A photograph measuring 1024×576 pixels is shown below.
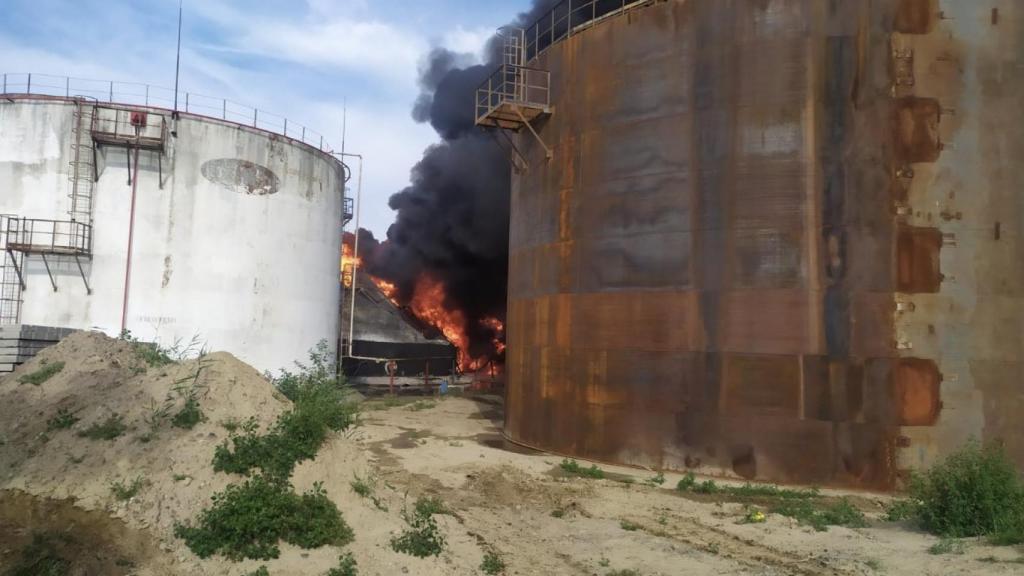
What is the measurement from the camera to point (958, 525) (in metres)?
10.0

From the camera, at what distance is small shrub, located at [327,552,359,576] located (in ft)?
27.2

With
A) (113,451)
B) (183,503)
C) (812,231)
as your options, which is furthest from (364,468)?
(812,231)

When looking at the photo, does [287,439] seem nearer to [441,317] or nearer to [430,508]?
[430,508]

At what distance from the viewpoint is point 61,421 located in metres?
10.5

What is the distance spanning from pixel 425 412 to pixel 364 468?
17.5 m

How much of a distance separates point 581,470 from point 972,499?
731 cm

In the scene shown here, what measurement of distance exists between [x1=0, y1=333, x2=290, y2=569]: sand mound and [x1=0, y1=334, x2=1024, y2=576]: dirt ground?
0.9 inches

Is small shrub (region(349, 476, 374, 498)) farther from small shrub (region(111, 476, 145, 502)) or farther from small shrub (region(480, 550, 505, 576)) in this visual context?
small shrub (region(111, 476, 145, 502))

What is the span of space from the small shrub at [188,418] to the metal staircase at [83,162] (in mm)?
16201

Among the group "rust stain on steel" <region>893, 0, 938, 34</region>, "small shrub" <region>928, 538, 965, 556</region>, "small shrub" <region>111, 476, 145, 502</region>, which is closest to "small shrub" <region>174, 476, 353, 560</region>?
"small shrub" <region>111, 476, 145, 502</region>

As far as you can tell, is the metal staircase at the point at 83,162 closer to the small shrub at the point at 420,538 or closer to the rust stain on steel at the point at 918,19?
the small shrub at the point at 420,538

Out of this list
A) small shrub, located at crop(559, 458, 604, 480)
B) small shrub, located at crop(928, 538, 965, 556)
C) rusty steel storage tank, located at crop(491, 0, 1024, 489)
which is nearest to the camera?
small shrub, located at crop(928, 538, 965, 556)

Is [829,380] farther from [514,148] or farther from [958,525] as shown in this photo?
[514,148]

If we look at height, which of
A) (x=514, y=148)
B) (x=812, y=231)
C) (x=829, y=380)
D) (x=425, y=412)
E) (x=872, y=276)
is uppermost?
(x=514, y=148)
